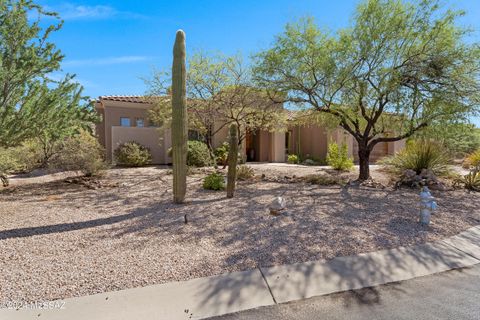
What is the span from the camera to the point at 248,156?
2162 cm

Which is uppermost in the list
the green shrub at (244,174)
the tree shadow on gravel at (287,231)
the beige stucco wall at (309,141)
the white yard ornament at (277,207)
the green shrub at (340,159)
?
the beige stucco wall at (309,141)

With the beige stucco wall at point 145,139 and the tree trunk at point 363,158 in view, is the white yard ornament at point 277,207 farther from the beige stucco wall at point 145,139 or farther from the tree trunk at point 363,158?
the beige stucco wall at point 145,139

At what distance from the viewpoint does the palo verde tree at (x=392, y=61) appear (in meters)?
8.19

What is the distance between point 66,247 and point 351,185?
8.92m

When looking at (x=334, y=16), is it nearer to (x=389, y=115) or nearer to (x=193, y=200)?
(x=389, y=115)

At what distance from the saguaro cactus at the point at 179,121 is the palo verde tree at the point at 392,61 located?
337 centimetres

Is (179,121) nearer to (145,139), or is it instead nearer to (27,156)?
(27,156)

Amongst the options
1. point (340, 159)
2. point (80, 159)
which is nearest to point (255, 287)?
point (80, 159)

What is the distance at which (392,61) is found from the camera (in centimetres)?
866

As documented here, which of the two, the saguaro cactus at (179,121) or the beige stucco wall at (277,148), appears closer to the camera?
the saguaro cactus at (179,121)

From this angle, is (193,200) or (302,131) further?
(302,131)

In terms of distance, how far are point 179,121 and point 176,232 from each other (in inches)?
116

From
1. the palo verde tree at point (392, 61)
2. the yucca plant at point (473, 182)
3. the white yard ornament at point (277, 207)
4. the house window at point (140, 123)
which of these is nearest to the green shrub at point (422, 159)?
the yucca plant at point (473, 182)

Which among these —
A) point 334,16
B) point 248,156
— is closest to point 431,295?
point 334,16
